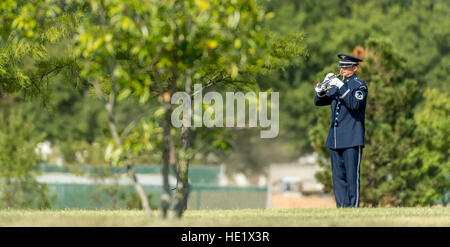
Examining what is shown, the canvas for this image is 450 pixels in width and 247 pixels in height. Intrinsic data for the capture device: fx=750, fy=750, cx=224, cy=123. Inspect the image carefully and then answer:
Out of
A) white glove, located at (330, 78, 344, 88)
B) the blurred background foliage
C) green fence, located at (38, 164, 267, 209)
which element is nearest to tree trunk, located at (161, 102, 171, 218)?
the blurred background foliage

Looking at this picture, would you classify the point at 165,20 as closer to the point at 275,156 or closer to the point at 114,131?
the point at 114,131

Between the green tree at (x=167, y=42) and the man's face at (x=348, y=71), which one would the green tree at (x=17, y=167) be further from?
the green tree at (x=167, y=42)

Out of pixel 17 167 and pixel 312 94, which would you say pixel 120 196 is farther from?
pixel 312 94

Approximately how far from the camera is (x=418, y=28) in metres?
51.2

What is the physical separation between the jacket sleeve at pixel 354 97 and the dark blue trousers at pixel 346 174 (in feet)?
2.23

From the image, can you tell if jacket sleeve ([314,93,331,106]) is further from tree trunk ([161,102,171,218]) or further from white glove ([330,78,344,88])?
tree trunk ([161,102,171,218])

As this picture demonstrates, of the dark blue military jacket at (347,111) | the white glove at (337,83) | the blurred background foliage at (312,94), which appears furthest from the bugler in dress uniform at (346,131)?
the blurred background foliage at (312,94)

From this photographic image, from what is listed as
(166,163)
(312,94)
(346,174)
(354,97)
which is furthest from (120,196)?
(166,163)

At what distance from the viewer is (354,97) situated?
9758 mm

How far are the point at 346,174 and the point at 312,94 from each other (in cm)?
612

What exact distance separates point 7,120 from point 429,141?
14358 mm

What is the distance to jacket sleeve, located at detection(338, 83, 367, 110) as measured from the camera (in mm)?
9734

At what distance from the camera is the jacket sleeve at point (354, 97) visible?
973 cm

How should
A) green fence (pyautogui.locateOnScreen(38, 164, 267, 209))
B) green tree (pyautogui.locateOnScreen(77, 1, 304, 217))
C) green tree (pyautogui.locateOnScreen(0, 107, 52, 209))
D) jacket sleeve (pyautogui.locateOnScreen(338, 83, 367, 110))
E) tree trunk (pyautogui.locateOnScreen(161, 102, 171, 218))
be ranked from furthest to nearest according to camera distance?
1. green fence (pyautogui.locateOnScreen(38, 164, 267, 209))
2. green tree (pyautogui.locateOnScreen(0, 107, 52, 209))
3. jacket sleeve (pyautogui.locateOnScreen(338, 83, 367, 110))
4. tree trunk (pyautogui.locateOnScreen(161, 102, 171, 218))
5. green tree (pyautogui.locateOnScreen(77, 1, 304, 217))
